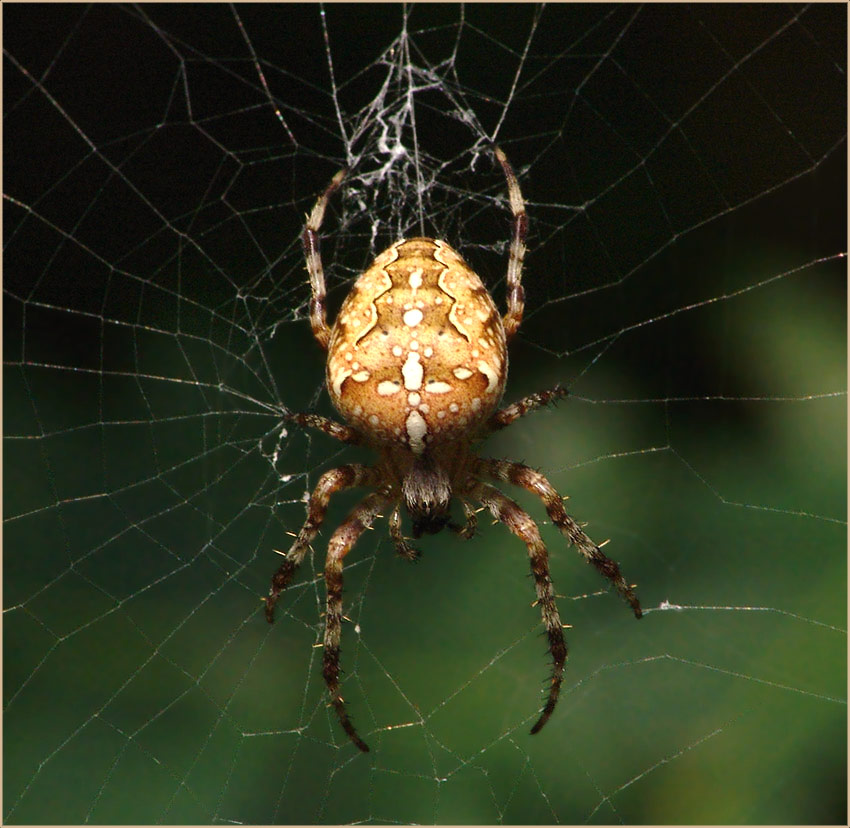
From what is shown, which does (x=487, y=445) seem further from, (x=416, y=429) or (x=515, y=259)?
(x=515, y=259)

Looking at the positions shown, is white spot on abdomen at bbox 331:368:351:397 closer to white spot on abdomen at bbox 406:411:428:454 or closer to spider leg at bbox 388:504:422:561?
white spot on abdomen at bbox 406:411:428:454

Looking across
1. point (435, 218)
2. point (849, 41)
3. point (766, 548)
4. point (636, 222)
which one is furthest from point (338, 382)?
point (849, 41)

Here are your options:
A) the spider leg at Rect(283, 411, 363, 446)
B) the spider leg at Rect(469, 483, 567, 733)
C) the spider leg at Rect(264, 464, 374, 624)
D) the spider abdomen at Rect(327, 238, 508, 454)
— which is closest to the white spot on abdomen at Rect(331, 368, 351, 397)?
the spider abdomen at Rect(327, 238, 508, 454)

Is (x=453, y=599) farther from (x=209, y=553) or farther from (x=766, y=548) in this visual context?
(x=766, y=548)

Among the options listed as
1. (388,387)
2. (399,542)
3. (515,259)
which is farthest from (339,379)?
(515,259)

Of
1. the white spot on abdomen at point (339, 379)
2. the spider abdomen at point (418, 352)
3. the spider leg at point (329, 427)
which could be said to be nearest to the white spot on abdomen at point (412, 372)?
the spider abdomen at point (418, 352)
